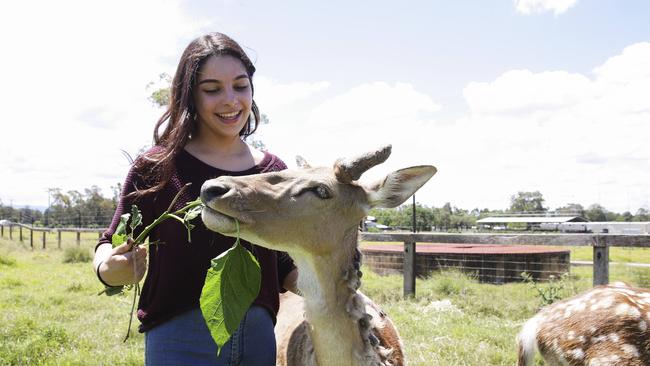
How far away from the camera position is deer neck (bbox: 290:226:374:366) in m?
3.12

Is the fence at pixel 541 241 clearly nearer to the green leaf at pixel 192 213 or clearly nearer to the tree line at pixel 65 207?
the green leaf at pixel 192 213

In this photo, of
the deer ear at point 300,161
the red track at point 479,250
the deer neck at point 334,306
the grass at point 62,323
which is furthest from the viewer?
the red track at point 479,250

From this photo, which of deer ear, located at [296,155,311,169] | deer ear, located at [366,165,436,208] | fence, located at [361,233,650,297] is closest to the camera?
deer ear, located at [366,165,436,208]

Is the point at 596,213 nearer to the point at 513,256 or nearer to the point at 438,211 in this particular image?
the point at 438,211

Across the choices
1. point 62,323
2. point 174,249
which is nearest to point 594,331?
A: point 174,249

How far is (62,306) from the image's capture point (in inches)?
390

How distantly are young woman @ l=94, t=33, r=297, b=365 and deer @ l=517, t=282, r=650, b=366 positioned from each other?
8.35ft

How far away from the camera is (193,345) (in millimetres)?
2871

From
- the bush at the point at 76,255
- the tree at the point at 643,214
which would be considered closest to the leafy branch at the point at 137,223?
the bush at the point at 76,255

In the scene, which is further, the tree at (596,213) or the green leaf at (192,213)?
the tree at (596,213)

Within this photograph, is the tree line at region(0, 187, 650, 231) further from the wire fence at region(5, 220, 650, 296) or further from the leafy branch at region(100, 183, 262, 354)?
the leafy branch at region(100, 183, 262, 354)

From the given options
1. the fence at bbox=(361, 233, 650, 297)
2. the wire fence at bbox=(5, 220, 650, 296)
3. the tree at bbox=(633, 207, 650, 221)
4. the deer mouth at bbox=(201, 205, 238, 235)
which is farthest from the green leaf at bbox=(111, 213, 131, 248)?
the tree at bbox=(633, 207, 650, 221)

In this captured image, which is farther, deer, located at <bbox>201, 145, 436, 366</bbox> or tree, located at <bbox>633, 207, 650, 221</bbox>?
tree, located at <bbox>633, 207, 650, 221</bbox>

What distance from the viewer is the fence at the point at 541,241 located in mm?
7929
